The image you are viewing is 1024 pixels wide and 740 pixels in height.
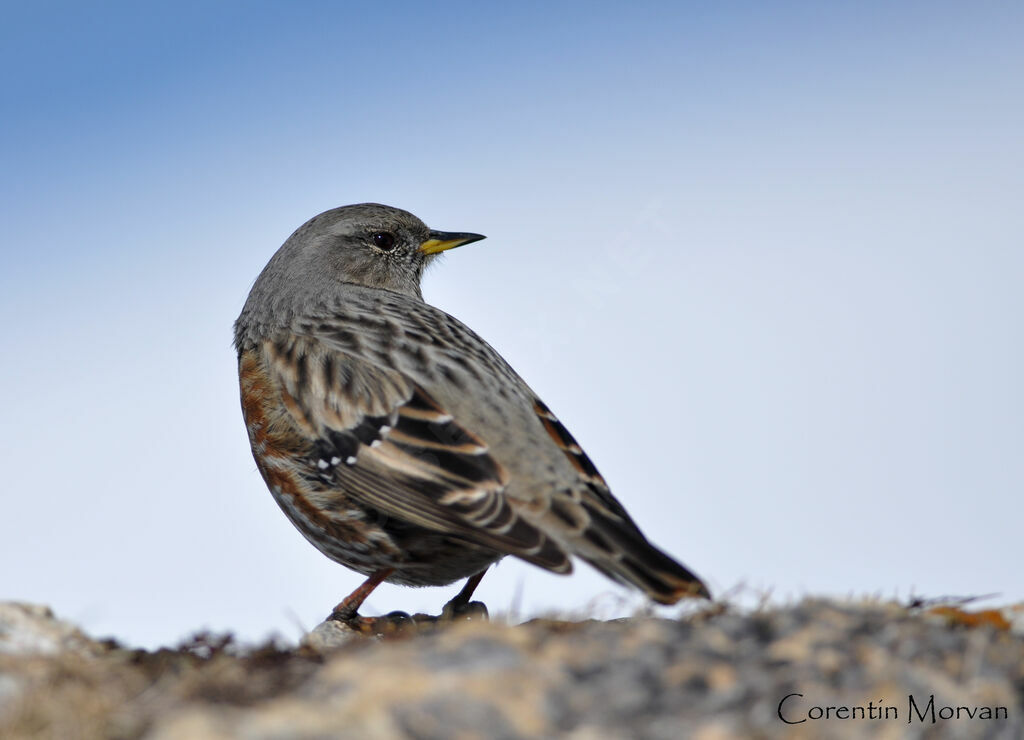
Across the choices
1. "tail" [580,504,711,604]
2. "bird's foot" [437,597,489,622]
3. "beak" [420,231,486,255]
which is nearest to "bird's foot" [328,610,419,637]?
"bird's foot" [437,597,489,622]

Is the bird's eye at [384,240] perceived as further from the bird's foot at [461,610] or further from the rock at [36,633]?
the rock at [36,633]

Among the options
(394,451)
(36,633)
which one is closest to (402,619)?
(394,451)

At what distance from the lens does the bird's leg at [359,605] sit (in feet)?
24.4

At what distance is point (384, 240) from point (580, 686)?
663 centimetres

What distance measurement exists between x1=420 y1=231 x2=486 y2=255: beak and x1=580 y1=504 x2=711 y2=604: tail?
15.6 ft

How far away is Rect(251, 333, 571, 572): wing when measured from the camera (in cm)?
625

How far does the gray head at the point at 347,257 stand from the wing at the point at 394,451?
0.96 m

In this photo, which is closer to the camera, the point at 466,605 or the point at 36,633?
the point at 36,633

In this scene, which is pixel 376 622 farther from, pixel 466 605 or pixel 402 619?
pixel 466 605

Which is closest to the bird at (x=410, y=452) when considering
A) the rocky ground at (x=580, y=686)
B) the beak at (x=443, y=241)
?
the rocky ground at (x=580, y=686)

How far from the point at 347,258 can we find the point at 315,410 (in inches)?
96.9

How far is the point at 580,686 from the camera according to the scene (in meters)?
4.05

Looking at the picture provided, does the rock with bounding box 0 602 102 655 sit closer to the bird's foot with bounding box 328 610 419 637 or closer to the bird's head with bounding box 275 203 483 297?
the bird's foot with bounding box 328 610 419 637

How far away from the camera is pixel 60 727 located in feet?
13.0
